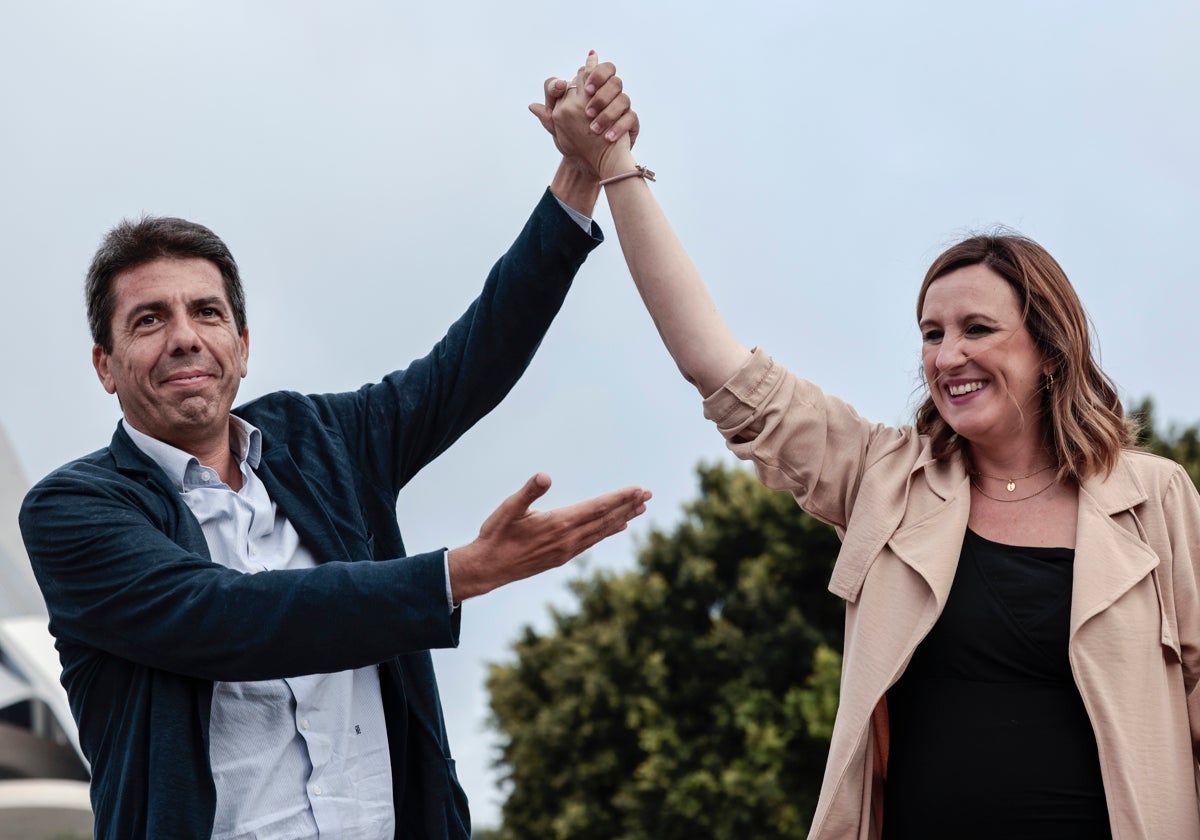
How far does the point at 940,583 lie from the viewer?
2736mm

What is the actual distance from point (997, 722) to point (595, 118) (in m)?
1.46

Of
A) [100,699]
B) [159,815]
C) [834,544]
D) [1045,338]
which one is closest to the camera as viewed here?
[159,815]

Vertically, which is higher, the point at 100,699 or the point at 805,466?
the point at 805,466

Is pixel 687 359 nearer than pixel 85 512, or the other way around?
pixel 85 512

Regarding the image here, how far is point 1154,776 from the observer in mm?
2615

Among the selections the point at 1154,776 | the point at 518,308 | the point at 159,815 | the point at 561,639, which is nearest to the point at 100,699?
the point at 159,815

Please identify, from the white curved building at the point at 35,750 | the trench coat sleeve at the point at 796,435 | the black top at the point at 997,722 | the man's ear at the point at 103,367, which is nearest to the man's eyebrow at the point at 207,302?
the man's ear at the point at 103,367

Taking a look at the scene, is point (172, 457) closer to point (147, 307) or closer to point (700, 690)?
point (147, 307)

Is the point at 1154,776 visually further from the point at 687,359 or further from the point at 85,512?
the point at 85,512

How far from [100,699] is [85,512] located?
13.6 inches

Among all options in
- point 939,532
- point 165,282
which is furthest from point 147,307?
point 939,532

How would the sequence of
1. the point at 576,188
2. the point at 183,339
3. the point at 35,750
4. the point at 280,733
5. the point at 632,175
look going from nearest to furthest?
the point at 280,733, the point at 183,339, the point at 632,175, the point at 576,188, the point at 35,750

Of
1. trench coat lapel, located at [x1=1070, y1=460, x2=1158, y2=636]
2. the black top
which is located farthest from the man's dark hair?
trench coat lapel, located at [x1=1070, y1=460, x2=1158, y2=636]

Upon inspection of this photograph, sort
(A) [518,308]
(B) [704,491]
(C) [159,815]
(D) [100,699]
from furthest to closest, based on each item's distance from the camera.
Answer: (B) [704,491] < (A) [518,308] < (D) [100,699] < (C) [159,815]
